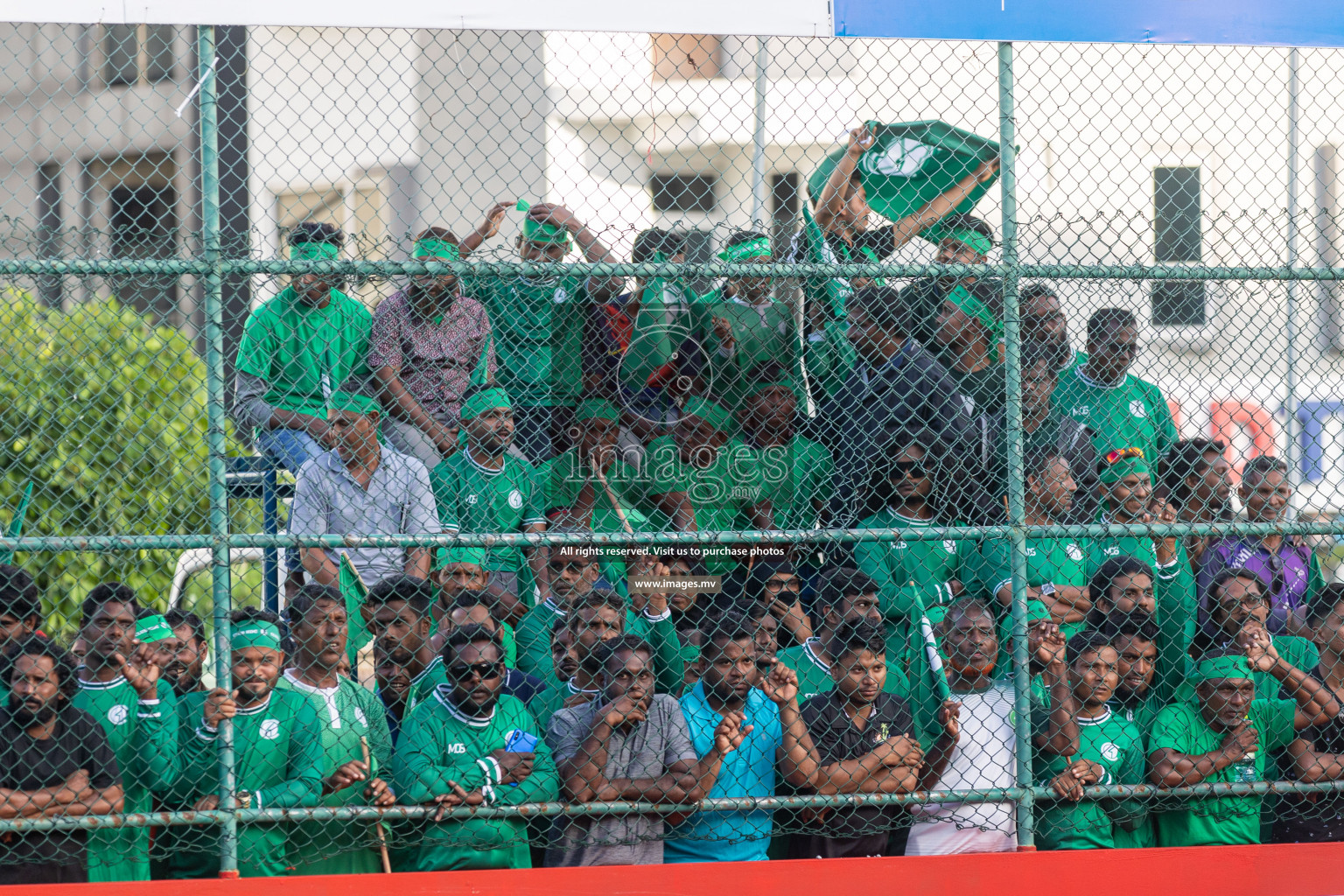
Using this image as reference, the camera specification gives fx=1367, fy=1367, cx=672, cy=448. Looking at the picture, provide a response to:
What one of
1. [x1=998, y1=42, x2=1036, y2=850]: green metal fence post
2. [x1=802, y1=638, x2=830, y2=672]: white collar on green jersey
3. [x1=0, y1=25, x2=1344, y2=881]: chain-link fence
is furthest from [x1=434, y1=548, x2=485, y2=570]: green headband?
[x1=998, y1=42, x2=1036, y2=850]: green metal fence post

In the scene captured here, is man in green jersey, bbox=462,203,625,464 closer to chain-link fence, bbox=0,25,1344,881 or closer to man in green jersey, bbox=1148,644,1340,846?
chain-link fence, bbox=0,25,1344,881

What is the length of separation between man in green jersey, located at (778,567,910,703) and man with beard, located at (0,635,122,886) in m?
2.13

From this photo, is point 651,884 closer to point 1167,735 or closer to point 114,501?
point 1167,735

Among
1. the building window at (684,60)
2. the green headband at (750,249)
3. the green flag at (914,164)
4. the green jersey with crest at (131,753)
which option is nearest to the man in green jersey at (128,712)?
the green jersey with crest at (131,753)

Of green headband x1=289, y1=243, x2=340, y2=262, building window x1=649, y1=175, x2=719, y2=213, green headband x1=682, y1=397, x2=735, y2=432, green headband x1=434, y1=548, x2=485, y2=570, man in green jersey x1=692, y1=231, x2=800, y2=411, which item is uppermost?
building window x1=649, y1=175, x2=719, y2=213

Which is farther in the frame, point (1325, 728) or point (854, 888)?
point (1325, 728)

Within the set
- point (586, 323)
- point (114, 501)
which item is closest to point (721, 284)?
point (586, 323)

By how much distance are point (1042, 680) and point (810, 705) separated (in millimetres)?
791

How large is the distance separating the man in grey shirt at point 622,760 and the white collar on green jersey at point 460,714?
225mm

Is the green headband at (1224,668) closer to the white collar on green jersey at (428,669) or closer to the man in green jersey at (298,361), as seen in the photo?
the white collar on green jersey at (428,669)

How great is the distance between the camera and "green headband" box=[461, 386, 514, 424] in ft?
16.8

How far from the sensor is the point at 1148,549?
16.3ft

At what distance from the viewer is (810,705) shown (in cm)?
436

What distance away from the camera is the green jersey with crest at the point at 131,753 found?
13.0 feet
